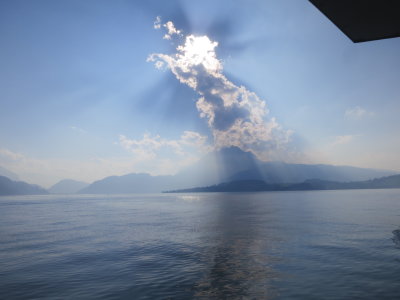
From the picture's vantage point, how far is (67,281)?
18.8m

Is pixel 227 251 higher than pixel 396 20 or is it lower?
lower

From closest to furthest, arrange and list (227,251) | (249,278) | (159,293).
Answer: (159,293)
(249,278)
(227,251)

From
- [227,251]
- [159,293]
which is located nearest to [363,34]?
[159,293]

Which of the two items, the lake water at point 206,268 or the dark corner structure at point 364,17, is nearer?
the dark corner structure at point 364,17

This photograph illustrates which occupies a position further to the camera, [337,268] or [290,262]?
[290,262]

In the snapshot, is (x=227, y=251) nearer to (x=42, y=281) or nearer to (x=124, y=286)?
(x=124, y=286)

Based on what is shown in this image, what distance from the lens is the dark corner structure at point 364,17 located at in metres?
9.91

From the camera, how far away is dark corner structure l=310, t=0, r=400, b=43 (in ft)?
32.5

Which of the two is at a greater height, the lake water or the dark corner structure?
the dark corner structure

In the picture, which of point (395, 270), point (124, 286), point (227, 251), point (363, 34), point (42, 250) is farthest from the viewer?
point (42, 250)

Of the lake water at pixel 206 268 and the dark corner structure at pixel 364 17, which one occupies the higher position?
the dark corner structure at pixel 364 17

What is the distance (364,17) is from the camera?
1091cm

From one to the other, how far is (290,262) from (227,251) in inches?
285

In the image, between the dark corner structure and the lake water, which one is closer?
the dark corner structure
